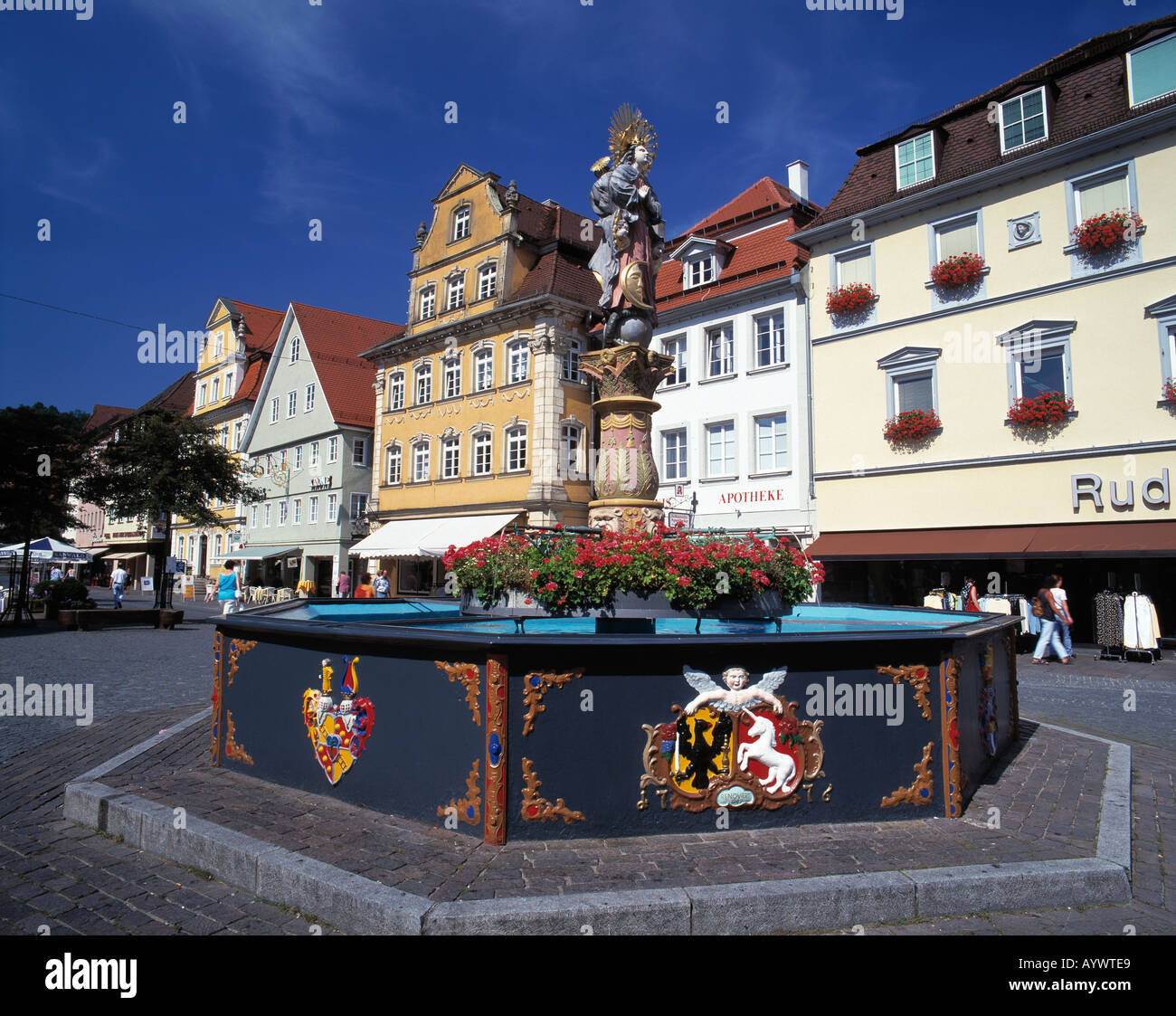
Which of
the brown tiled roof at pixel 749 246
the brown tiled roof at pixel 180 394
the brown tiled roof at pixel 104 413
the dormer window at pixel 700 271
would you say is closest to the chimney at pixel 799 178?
the brown tiled roof at pixel 749 246

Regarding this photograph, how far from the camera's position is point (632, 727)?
4449mm

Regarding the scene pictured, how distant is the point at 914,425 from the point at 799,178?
1397 cm

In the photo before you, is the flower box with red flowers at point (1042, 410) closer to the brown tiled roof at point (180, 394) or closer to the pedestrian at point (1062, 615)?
the pedestrian at point (1062, 615)

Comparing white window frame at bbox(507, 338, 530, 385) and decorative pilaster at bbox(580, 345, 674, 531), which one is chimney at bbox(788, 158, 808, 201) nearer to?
white window frame at bbox(507, 338, 530, 385)

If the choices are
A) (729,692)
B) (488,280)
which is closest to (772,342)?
(488,280)

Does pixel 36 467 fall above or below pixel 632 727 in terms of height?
above

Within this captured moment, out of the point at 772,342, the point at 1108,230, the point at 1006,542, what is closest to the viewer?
the point at 1108,230

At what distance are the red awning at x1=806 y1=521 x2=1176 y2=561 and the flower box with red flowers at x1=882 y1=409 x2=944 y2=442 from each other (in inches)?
102

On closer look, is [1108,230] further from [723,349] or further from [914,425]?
[723,349]

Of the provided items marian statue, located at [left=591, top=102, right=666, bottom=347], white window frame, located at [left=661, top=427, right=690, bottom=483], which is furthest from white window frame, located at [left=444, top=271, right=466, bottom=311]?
marian statue, located at [left=591, top=102, right=666, bottom=347]

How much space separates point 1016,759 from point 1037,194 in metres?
18.4

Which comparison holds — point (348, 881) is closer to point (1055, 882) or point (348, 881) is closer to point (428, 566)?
point (1055, 882)

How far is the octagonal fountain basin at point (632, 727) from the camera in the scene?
14.2ft
